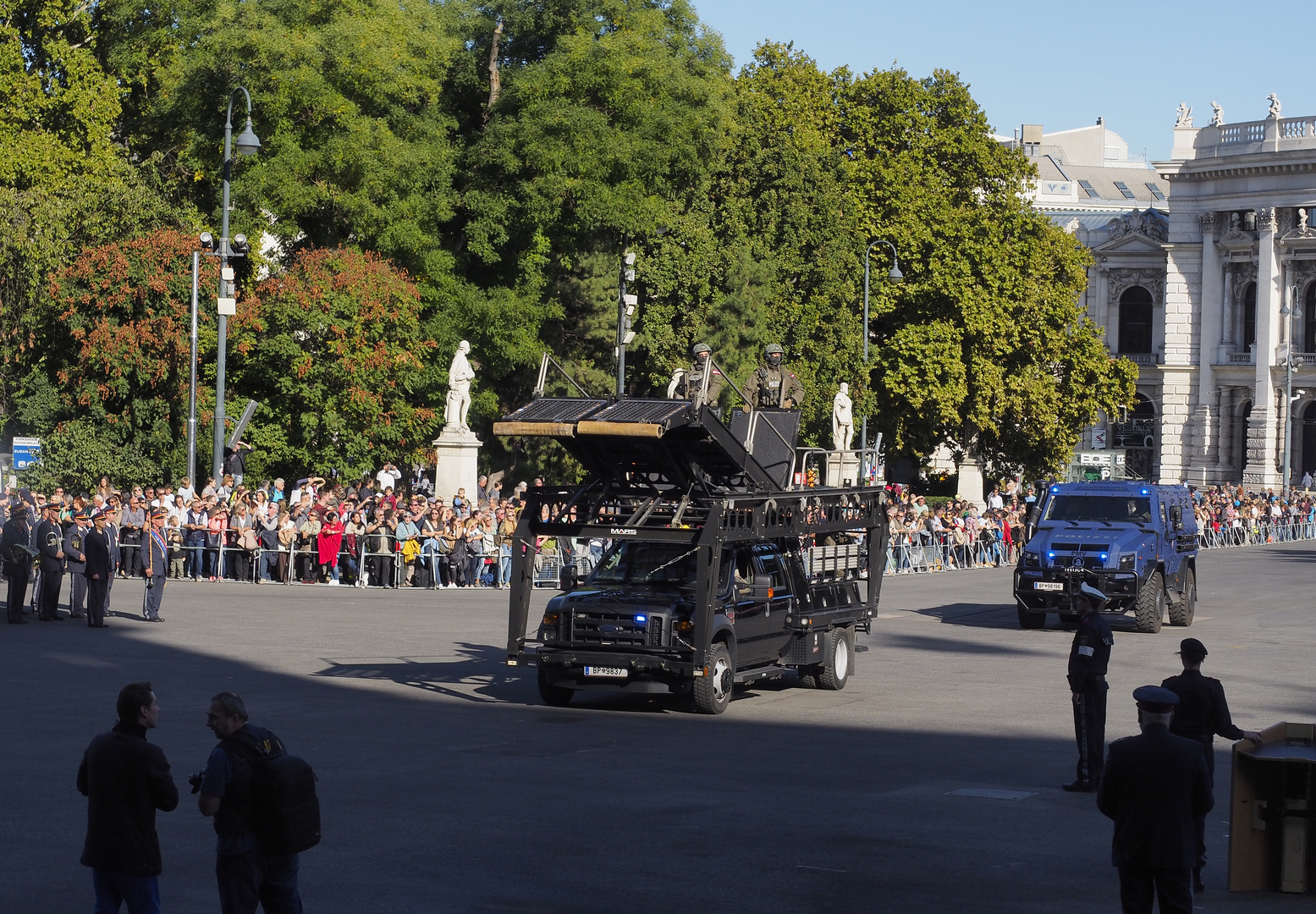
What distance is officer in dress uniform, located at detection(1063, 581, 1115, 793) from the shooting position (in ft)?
45.9

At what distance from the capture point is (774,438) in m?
19.9

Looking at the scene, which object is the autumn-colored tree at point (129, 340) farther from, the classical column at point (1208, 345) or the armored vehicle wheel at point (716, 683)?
the classical column at point (1208, 345)

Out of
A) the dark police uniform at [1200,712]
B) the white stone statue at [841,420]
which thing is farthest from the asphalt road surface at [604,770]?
the white stone statue at [841,420]

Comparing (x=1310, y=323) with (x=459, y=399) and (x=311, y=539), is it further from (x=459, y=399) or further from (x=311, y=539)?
(x=311, y=539)

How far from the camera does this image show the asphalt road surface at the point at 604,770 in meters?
10.4

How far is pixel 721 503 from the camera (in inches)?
704

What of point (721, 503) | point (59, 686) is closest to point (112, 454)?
point (59, 686)

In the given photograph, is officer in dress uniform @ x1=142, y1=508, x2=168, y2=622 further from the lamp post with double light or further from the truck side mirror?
the lamp post with double light

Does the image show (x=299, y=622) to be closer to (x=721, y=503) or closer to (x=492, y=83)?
(x=721, y=503)

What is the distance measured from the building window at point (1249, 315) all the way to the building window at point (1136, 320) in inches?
275

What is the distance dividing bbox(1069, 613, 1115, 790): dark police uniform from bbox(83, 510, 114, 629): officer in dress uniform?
15.4 m

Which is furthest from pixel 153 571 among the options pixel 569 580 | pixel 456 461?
pixel 456 461

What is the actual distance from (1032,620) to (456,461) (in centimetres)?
1752

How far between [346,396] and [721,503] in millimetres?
26843
